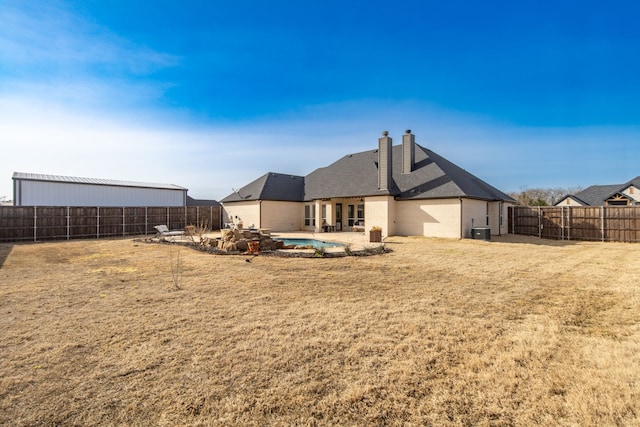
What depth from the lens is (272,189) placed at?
2548 cm

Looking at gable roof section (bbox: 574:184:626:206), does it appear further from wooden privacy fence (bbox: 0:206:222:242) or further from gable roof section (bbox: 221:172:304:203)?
wooden privacy fence (bbox: 0:206:222:242)

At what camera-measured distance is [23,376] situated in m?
3.13

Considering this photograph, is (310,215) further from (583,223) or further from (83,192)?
(83,192)

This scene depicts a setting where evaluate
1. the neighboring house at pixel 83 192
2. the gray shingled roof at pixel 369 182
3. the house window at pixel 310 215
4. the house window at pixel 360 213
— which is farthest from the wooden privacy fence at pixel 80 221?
the house window at pixel 360 213

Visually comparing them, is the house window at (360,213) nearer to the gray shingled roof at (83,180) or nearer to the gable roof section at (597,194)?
the gray shingled roof at (83,180)

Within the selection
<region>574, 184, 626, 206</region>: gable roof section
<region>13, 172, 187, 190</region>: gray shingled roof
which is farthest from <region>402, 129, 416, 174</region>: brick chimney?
<region>574, 184, 626, 206</region>: gable roof section

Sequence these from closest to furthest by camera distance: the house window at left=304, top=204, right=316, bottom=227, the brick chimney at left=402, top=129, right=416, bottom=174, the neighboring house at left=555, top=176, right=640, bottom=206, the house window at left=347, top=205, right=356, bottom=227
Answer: the brick chimney at left=402, top=129, right=416, bottom=174 < the house window at left=347, top=205, right=356, bottom=227 < the house window at left=304, top=204, right=316, bottom=227 < the neighboring house at left=555, top=176, right=640, bottom=206

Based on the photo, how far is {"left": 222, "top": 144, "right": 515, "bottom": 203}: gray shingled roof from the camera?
755 inches

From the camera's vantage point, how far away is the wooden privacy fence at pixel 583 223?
17016 mm

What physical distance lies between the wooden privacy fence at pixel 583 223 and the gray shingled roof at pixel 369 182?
2694 millimetres

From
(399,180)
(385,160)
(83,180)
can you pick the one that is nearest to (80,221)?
(83,180)

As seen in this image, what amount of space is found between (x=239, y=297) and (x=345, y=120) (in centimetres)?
1599

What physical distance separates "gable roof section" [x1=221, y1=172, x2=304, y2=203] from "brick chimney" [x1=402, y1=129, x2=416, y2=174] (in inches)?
362

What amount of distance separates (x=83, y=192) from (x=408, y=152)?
28279mm
